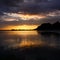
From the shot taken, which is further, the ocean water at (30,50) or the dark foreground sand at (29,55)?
the ocean water at (30,50)

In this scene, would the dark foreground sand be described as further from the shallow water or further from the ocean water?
the shallow water

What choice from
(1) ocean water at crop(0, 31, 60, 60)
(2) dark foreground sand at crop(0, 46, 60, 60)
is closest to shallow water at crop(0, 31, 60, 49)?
(1) ocean water at crop(0, 31, 60, 60)

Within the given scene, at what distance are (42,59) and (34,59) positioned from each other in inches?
41.3

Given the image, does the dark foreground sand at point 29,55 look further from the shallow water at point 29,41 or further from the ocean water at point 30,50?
the shallow water at point 29,41

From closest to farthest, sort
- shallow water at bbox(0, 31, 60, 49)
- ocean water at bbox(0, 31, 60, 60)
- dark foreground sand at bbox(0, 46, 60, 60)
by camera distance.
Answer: dark foreground sand at bbox(0, 46, 60, 60), ocean water at bbox(0, 31, 60, 60), shallow water at bbox(0, 31, 60, 49)

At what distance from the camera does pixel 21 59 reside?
Result: 66.7 ft

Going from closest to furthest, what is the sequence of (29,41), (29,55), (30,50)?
(29,55) < (30,50) < (29,41)

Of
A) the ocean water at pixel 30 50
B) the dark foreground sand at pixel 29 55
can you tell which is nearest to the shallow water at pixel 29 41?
the ocean water at pixel 30 50

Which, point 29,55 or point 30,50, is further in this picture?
point 30,50

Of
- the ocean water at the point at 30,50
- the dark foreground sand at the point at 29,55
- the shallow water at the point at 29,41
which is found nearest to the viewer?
the dark foreground sand at the point at 29,55

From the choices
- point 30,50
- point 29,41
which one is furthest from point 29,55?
point 29,41

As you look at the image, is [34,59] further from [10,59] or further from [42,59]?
[10,59]

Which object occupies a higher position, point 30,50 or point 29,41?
Result: point 30,50

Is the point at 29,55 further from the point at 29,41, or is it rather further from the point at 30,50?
the point at 29,41
